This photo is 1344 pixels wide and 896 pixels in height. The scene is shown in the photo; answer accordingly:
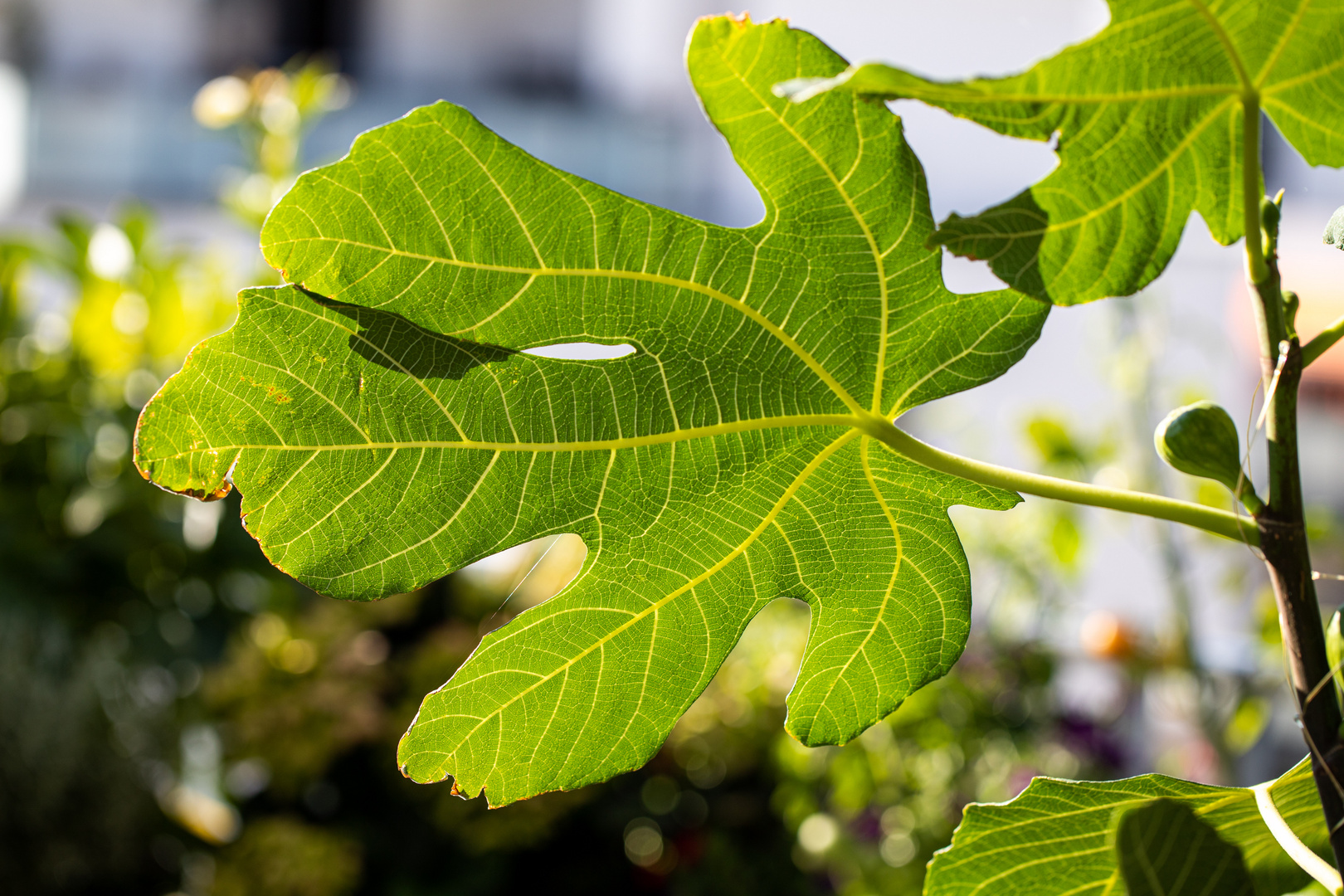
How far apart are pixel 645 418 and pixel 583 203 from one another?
0.07 meters

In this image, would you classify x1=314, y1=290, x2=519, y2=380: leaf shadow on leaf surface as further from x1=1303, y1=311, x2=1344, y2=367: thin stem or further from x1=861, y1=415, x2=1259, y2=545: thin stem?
x1=1303, y1=311, x2=1344, y2=367: thin stem

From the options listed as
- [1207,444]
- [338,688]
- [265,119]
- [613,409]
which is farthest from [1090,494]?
[265,119]

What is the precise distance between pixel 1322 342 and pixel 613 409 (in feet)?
0.73

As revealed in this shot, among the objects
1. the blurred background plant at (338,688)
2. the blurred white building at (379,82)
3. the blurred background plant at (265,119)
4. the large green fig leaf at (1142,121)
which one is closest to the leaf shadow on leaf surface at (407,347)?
the large green fig leaf at (1142,121)

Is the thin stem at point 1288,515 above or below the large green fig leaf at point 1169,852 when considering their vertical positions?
above

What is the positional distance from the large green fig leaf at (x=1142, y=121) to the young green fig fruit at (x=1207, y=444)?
0.05m

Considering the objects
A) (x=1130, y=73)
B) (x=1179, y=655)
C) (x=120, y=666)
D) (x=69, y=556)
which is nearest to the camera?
(x=1130, y=73)

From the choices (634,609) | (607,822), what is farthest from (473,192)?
(607,822)

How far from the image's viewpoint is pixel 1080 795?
1.20 feet

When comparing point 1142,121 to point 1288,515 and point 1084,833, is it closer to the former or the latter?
point 1288,515

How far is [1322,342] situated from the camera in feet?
1.05

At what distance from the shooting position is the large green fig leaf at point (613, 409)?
1.03ft

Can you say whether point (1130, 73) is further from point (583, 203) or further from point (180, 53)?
point (180, 53)

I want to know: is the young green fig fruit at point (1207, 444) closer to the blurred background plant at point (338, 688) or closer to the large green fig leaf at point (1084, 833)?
the large green fig leaf at point (1084, 833)
